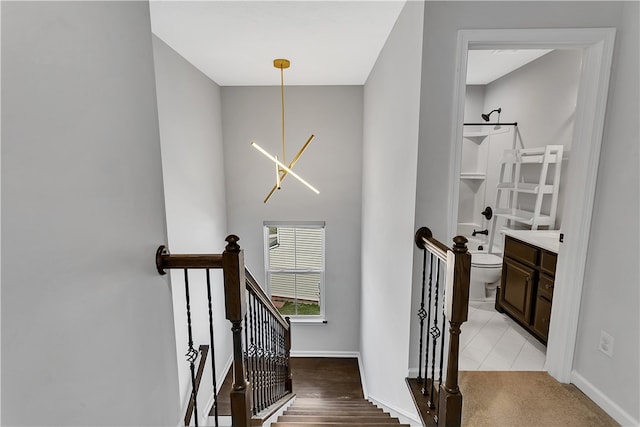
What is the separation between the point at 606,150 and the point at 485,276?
73.2 inches

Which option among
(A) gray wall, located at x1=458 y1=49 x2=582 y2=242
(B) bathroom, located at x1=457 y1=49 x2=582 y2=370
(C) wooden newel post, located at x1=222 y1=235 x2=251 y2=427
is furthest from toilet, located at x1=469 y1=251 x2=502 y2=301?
(C) wooden newel post, located at x1=222 y1=235 x2=251 y2=427

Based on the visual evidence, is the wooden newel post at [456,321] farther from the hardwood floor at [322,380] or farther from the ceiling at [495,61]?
the hardwood floor at [322,380]

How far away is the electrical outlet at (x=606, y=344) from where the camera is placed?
5.75ft

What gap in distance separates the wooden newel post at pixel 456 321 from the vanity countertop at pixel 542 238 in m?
1.43

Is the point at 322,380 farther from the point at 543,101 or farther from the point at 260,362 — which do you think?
the point at 543,101

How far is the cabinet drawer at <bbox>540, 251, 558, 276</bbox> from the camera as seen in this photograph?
2307 mm

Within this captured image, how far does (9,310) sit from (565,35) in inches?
102

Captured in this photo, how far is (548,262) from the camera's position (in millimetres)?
2361

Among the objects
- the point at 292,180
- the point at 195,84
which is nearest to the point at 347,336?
the point at 292,180

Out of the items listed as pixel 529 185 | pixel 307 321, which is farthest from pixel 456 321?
pixel 307 321

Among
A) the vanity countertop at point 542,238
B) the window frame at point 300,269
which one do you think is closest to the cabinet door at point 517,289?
the vanity countertop at point 542,238

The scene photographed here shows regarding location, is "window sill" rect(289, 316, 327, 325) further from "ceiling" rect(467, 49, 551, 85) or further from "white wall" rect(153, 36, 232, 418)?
"ceiling" rect(467, 49, 551, 85)

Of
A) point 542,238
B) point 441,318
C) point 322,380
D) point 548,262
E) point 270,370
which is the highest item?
point 542,238

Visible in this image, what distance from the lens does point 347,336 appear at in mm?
4797
